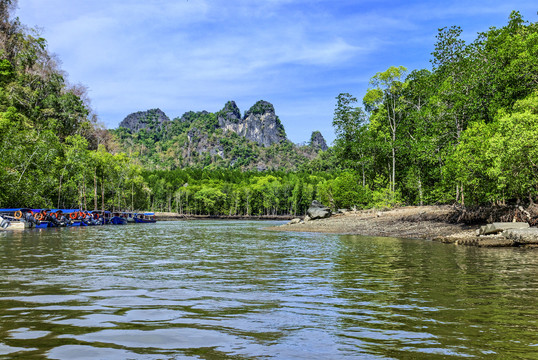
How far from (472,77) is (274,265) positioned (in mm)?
38457

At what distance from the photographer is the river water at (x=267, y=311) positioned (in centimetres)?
593

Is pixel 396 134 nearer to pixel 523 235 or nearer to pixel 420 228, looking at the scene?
pixel 420 228

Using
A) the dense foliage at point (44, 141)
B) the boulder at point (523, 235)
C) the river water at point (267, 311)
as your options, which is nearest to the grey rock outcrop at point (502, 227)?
the boulder at point (523, 235)

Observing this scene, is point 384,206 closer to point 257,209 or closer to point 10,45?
point 10,45

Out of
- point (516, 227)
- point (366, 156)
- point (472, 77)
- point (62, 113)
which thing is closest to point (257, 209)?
point (62, 113)

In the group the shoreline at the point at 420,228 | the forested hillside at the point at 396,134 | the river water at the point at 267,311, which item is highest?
the forested hillside at the point at 396,134

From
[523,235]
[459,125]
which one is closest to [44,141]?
[459,125]

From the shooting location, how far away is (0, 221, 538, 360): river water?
593cm

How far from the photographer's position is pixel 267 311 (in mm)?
8633

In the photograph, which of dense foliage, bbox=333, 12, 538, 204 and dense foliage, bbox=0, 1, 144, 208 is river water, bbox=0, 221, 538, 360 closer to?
dense foliage, bbox=333, 12, 538, 204

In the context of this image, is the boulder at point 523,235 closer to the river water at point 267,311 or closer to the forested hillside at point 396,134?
the forested hillside at point 396,134

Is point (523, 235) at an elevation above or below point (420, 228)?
above

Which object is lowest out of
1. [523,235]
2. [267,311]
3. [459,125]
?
[523,235]

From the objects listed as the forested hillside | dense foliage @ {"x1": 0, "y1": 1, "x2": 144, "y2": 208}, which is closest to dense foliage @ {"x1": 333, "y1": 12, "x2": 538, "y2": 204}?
the forested hillside
